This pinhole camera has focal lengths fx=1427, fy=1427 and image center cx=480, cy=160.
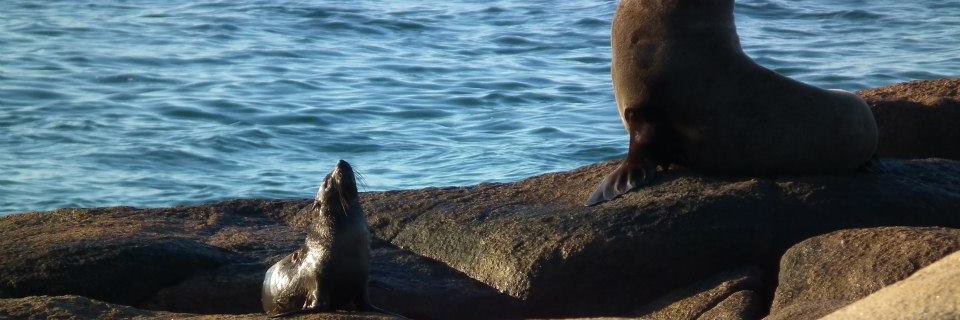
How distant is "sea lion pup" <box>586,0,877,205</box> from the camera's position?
6.76 m

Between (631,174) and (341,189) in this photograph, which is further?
(631,174)

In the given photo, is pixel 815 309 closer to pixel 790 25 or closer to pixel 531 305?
pixel 531 305

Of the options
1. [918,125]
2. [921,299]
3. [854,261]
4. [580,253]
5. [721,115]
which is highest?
[921,299]

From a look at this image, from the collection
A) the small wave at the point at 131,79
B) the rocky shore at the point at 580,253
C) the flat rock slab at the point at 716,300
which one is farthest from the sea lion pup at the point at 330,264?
the small wave at the point at 131,79

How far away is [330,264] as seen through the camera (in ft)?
17.5

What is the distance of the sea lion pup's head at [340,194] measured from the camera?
5.61 m

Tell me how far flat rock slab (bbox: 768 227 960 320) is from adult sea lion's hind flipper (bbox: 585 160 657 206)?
3.74 feet

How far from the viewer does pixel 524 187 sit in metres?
7.11

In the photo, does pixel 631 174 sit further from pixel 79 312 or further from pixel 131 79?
pixel 131 79

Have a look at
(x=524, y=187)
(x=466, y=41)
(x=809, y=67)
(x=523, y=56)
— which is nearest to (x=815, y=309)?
(x=524, y=187)

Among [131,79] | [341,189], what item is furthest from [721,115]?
[131,79]

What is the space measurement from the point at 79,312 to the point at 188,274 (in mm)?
1127

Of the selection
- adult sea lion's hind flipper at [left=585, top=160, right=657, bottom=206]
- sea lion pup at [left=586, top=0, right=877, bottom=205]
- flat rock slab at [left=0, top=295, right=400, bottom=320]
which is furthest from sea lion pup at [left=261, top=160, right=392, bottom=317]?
sea lion pup at [left=586, top=0, right=877, bottom=205]

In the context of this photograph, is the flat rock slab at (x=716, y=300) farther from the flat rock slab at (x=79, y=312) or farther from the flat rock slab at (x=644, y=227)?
the flat rock slab at (x=79, y=312)
